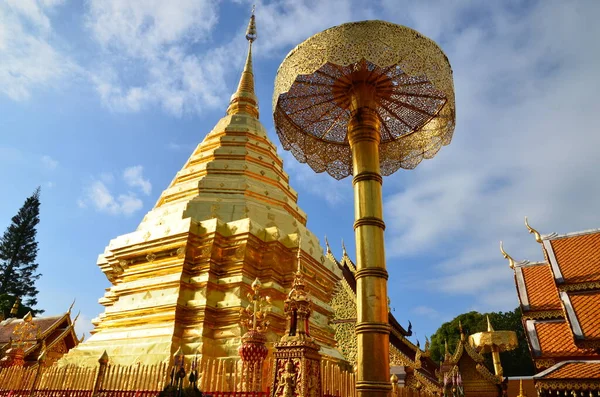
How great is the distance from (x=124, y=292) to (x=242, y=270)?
8.41 ft

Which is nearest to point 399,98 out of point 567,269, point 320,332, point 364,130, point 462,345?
point 364,130

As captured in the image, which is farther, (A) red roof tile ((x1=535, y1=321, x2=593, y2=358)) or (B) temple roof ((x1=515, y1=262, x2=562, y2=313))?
(B) temple roof ((x1=515, y1=262, x2=562, y2=313))

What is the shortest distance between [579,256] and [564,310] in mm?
2171

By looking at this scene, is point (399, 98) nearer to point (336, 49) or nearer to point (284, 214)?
point (336, 49)

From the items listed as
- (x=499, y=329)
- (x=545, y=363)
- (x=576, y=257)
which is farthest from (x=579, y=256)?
(x=499, y=329)

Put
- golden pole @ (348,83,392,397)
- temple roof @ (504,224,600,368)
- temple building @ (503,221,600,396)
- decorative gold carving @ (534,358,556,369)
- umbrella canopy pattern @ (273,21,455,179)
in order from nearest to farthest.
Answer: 1. golden pole @ (348,83,392,397)
2. umbrella canopy pattern @ (273,21,455,179)
3. temple building @ (503,221,600,396)
4. temple roof @ (504,224,600,368)
5. decorative gold carving @ (534,358,556,369)

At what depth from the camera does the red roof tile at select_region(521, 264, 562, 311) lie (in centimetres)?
939

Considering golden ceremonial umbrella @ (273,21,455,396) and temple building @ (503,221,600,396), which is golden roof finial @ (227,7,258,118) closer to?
golden ceremonial umbrella @ (273,21,455,396)

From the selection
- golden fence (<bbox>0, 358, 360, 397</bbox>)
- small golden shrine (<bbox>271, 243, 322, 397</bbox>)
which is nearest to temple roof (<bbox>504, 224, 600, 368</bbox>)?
golden fence (<bbox>0, 358, 360, 397</bbox>)

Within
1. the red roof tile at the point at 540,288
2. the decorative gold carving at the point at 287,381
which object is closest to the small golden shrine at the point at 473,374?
the red roof tile at the point at 540,288

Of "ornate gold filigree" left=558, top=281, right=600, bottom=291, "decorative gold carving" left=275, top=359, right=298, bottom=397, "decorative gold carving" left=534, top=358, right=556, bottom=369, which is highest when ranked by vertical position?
"ornate gold filigree" left=558, top=281, right=600, bottom=291

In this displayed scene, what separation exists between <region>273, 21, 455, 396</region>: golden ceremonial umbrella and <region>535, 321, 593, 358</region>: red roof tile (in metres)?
4.91

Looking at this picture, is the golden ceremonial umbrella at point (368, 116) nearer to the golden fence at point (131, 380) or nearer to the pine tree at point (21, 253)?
the golden fence at point (131, 380)

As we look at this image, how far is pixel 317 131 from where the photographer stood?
6.40 m
